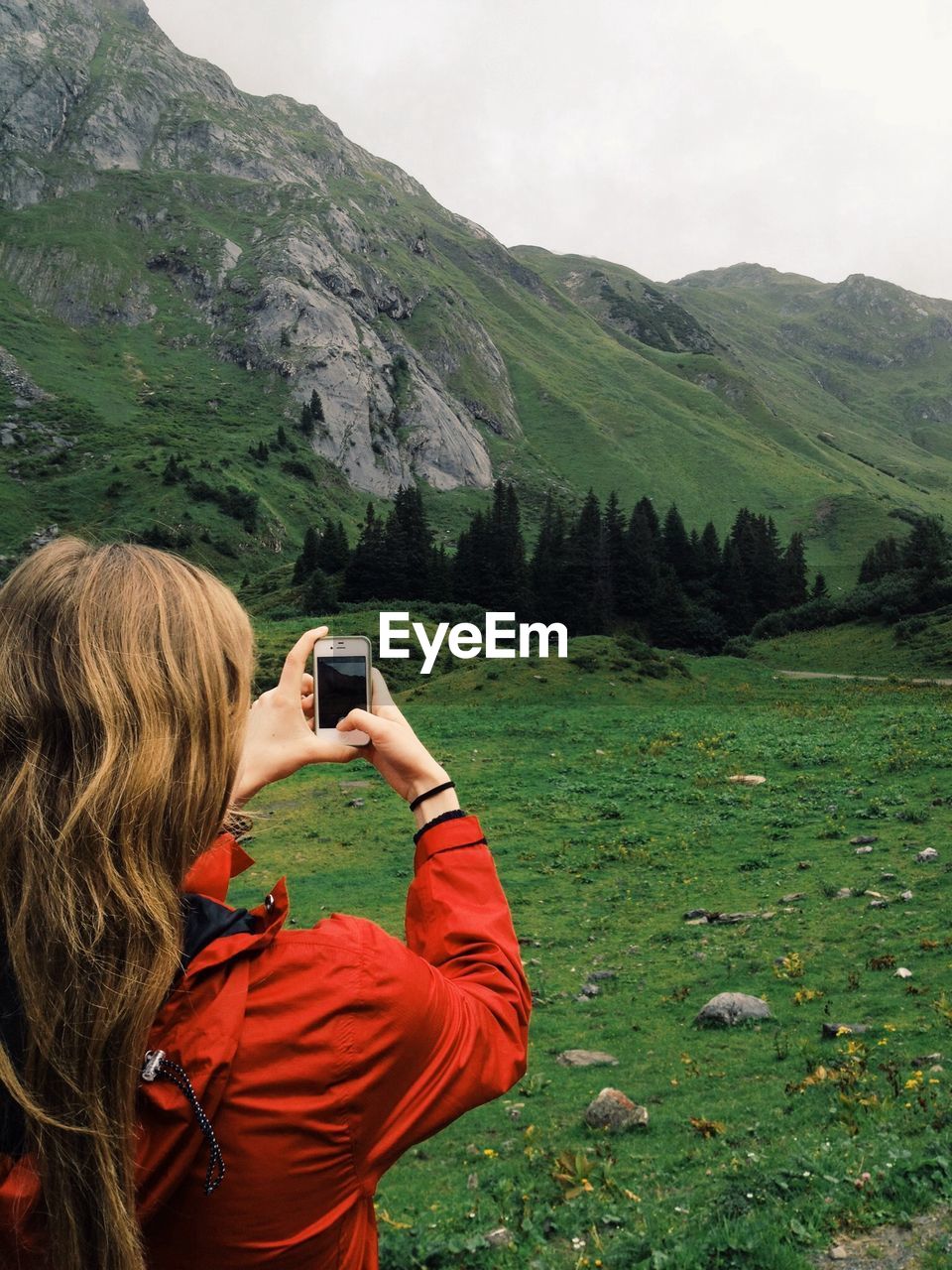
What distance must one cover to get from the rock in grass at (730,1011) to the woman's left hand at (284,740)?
33.8 feet

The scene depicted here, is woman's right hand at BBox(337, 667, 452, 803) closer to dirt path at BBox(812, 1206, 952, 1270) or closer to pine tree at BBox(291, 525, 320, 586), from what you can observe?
dirt path at BBox(812, 1206, 952, 1270)

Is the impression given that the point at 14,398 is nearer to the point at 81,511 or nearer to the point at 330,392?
the point at 81,511

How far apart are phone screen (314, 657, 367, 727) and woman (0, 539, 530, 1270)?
1.03 m

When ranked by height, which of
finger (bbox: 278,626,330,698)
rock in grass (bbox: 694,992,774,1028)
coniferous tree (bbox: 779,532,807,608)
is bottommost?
rock in grass (bbox: 694,992,774,1028)

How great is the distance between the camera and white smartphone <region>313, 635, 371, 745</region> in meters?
3.29

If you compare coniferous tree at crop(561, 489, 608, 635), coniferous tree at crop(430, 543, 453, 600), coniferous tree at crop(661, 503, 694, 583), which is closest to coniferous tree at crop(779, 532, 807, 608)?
coniferous tree at crop(661, 503, 694, 583)

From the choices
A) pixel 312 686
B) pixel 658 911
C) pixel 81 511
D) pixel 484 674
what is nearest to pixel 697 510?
pixel 81 511

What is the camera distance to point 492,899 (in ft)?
8.34

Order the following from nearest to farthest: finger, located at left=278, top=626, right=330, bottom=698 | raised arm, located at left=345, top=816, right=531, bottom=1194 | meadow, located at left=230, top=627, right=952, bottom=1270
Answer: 1. raised arm, located at left=345, top=816, right=531, bottom=1194
2. finger, located at left=278, top=626, right=330, bottom=698
3. meadow, located at left=230, top=627, right=952, bottom=1270

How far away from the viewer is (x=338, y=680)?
11.0 ft

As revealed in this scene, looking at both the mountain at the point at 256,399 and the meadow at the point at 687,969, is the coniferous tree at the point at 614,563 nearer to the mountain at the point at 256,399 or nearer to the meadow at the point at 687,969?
the meadow at the point at 687,969

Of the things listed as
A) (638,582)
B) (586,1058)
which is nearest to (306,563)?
(638,582)

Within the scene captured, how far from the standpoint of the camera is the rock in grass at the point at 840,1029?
10.3m

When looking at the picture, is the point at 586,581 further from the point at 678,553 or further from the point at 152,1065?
the point at 152,1065
